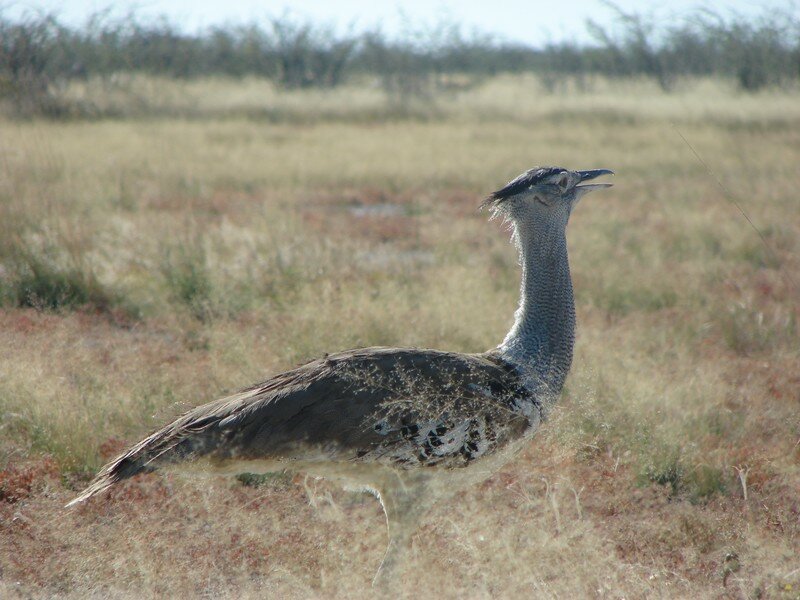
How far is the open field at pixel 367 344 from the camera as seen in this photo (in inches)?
114

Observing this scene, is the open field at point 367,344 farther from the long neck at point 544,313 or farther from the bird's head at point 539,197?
the bird's head at point 539,197

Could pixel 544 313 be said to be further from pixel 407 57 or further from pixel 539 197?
pixel 407 57

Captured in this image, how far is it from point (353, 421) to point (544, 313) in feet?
2.61

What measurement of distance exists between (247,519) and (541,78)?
31.6 meters

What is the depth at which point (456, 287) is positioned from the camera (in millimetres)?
5438

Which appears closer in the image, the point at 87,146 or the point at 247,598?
the point at 247,598

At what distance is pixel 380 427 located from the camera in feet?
8.68

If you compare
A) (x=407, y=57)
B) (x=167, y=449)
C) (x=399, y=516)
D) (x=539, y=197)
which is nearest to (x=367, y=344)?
(x=539, y=197)

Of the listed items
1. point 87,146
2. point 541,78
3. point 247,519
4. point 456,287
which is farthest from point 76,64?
point 541,78

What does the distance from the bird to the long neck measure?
28 mm

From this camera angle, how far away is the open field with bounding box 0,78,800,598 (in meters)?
2.89

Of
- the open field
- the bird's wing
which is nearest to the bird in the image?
the bird's wing

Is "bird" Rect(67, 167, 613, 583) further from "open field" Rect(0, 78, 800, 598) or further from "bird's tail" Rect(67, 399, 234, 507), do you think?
"open field" Rect(0, 78, 800, 598)

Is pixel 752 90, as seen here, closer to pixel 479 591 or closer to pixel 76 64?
pixel 76 64
